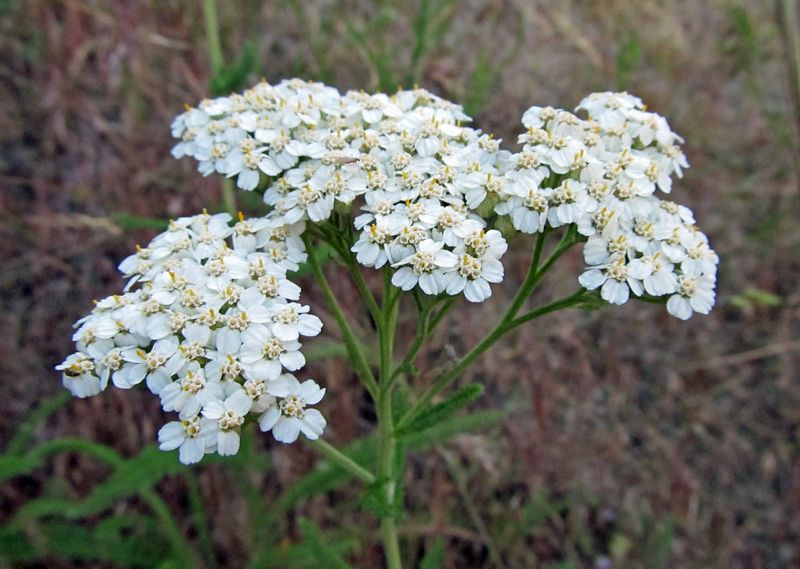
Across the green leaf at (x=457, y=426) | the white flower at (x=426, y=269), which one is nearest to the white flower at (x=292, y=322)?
the white flower at (x=426, y=269)

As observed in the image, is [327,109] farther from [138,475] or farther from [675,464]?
[675,464]

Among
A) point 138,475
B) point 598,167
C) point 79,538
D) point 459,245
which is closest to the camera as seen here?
point 459,245

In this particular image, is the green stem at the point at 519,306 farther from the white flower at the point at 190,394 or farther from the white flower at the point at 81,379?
the white flower at the point at 81,379

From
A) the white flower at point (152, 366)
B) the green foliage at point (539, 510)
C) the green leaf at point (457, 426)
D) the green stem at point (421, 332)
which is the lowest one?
the green foliage at point (539, 510)

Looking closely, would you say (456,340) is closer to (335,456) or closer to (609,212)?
(335,456)

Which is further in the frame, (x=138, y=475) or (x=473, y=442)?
(x=473, y=442)

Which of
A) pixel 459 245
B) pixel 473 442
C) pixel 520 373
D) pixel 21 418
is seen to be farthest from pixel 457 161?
pixel 21 418

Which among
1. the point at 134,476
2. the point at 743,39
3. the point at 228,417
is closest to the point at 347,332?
the point at 228,417
